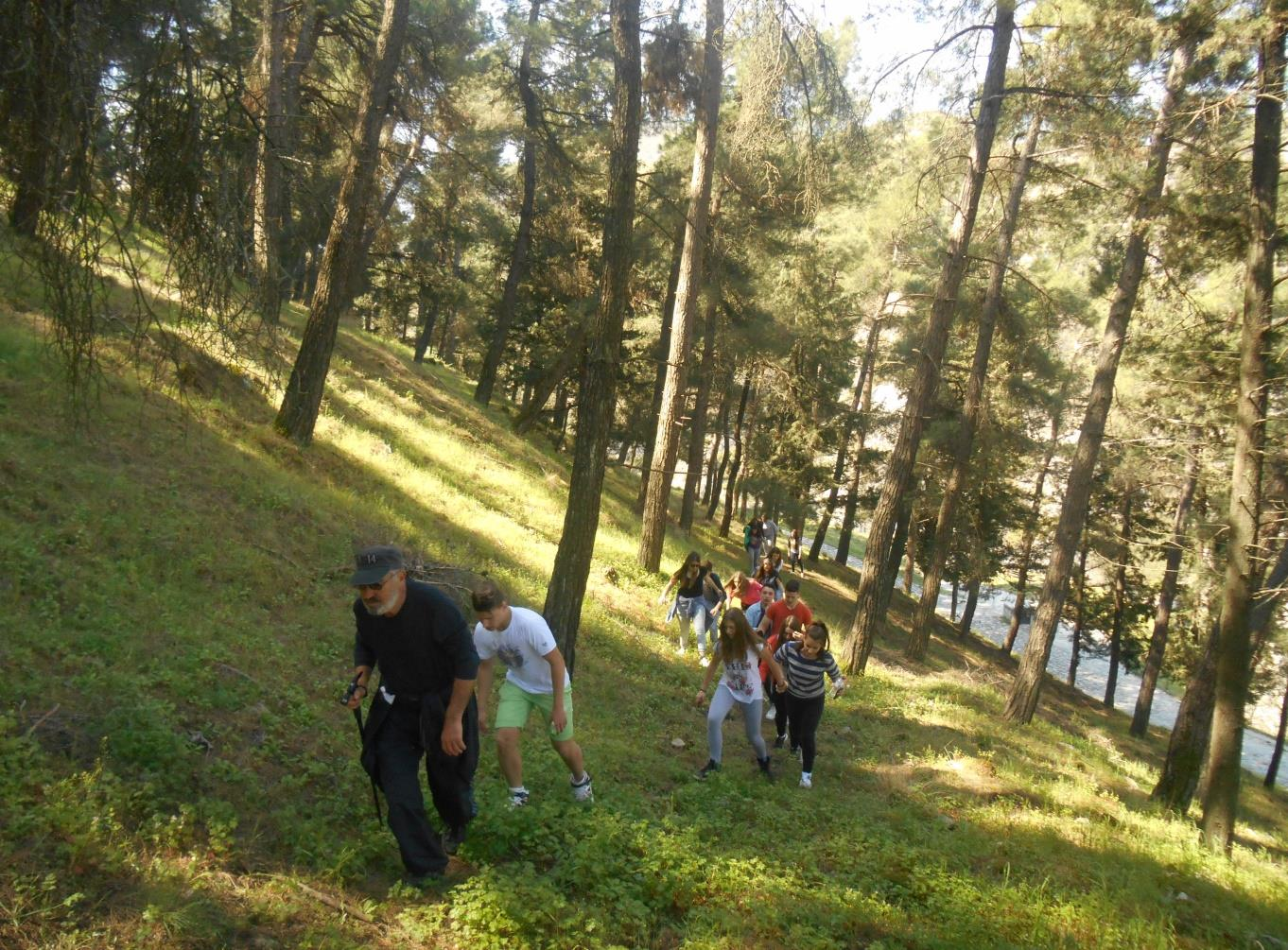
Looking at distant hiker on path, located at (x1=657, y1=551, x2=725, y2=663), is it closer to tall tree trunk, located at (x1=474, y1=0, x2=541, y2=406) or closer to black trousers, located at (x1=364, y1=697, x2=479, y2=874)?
black trousers, located at (x1=364, y1=697, x2=479, y2=874)

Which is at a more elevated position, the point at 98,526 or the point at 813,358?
the point at 813,358

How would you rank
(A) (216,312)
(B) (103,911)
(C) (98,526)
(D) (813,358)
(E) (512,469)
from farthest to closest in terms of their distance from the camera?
(D) (813,358) < (E) (512,469) < (C) (98,526) < (A) (216,312) < (B) (103,911)

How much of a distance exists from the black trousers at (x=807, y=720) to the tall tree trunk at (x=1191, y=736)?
17.2 feet

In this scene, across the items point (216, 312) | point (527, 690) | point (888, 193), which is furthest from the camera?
point (888, 193)

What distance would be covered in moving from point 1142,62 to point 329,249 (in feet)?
34.2

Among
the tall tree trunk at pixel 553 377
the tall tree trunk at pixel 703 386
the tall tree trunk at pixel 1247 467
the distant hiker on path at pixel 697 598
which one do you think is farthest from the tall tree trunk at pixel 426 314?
the tall tree trunk at pixel 1247 467

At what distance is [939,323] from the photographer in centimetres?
1166

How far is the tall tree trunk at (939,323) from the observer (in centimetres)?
1109

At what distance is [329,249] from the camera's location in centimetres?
975

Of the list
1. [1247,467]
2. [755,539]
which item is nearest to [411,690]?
[1247,467]

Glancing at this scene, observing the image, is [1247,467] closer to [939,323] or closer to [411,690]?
[939,323]

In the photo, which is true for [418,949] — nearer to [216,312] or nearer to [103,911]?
[103,911]

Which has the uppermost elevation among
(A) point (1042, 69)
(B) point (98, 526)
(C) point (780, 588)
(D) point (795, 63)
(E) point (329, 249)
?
(A) point (1042, 69)

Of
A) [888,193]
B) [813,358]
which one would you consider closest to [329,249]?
[888,193]
